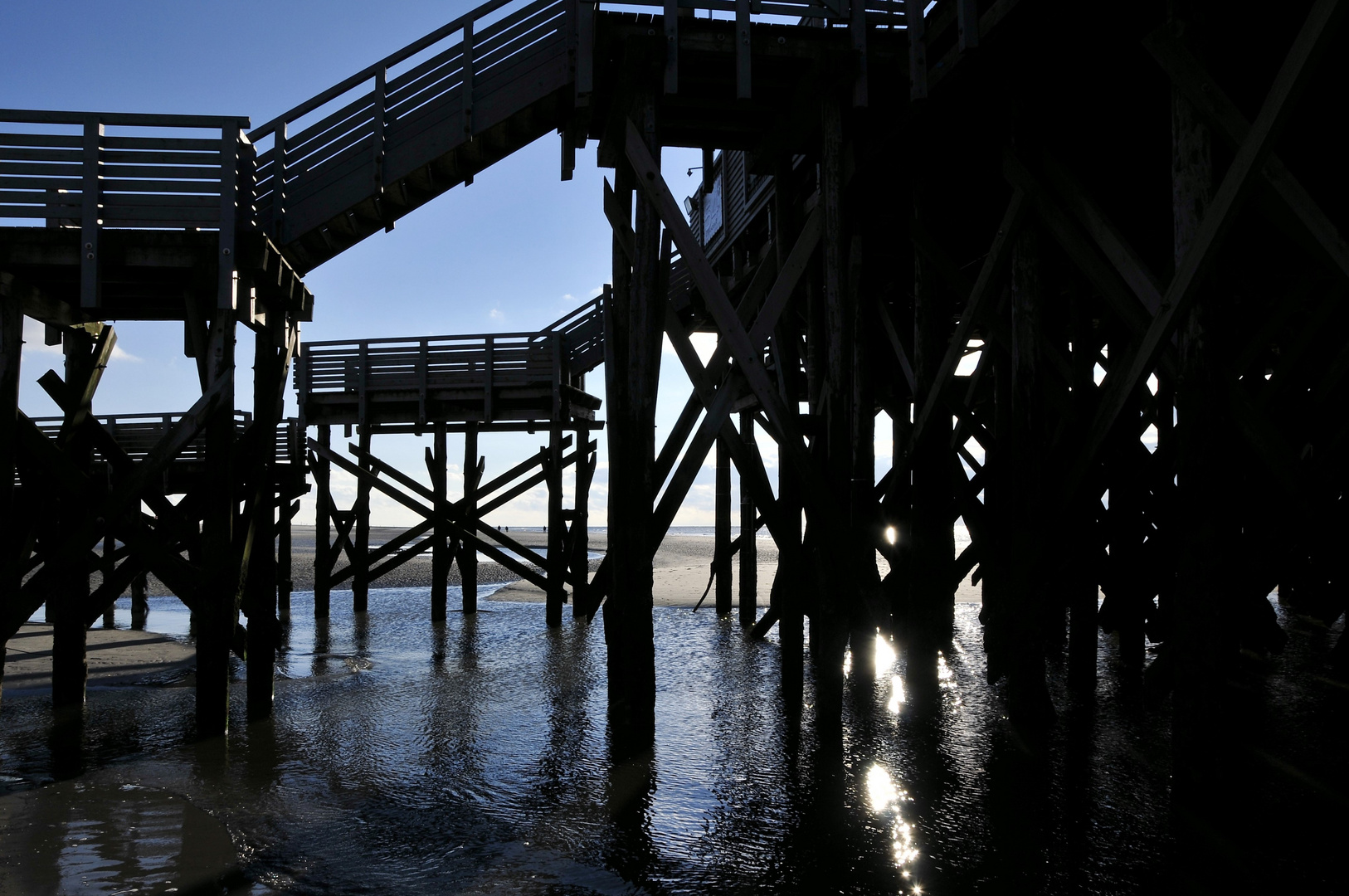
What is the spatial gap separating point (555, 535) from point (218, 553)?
323 inches

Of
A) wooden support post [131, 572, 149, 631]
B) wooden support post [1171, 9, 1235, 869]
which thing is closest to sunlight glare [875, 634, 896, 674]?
wooden support post [1171, 9, 1235, 869]

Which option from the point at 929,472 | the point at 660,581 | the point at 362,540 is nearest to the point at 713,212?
the point at 929,472

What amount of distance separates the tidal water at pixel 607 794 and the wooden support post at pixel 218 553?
0.36 metres

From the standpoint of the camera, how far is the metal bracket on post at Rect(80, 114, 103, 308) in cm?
675

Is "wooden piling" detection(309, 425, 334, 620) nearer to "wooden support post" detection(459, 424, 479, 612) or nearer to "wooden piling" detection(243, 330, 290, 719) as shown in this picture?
"wooden support post" detection(459, 424, 479, 612)

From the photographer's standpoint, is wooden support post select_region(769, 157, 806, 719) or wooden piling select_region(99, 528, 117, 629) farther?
wooden piling select_region(99, 528, 117, 629)

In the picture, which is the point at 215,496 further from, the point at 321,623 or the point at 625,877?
the point at 321,623

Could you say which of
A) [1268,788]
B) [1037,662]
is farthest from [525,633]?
[1268,788]

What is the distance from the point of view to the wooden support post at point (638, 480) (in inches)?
257

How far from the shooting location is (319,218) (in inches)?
316

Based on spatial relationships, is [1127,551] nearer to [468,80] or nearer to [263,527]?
[468,80]

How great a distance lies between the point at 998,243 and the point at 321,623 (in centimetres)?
1278

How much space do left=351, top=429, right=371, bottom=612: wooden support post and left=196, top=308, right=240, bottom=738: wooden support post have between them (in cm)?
909

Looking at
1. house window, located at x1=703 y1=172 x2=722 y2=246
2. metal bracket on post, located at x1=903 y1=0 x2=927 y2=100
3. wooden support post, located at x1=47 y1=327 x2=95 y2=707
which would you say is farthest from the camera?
house window, located at x1=703 y1=172 x2=722 y2=246
